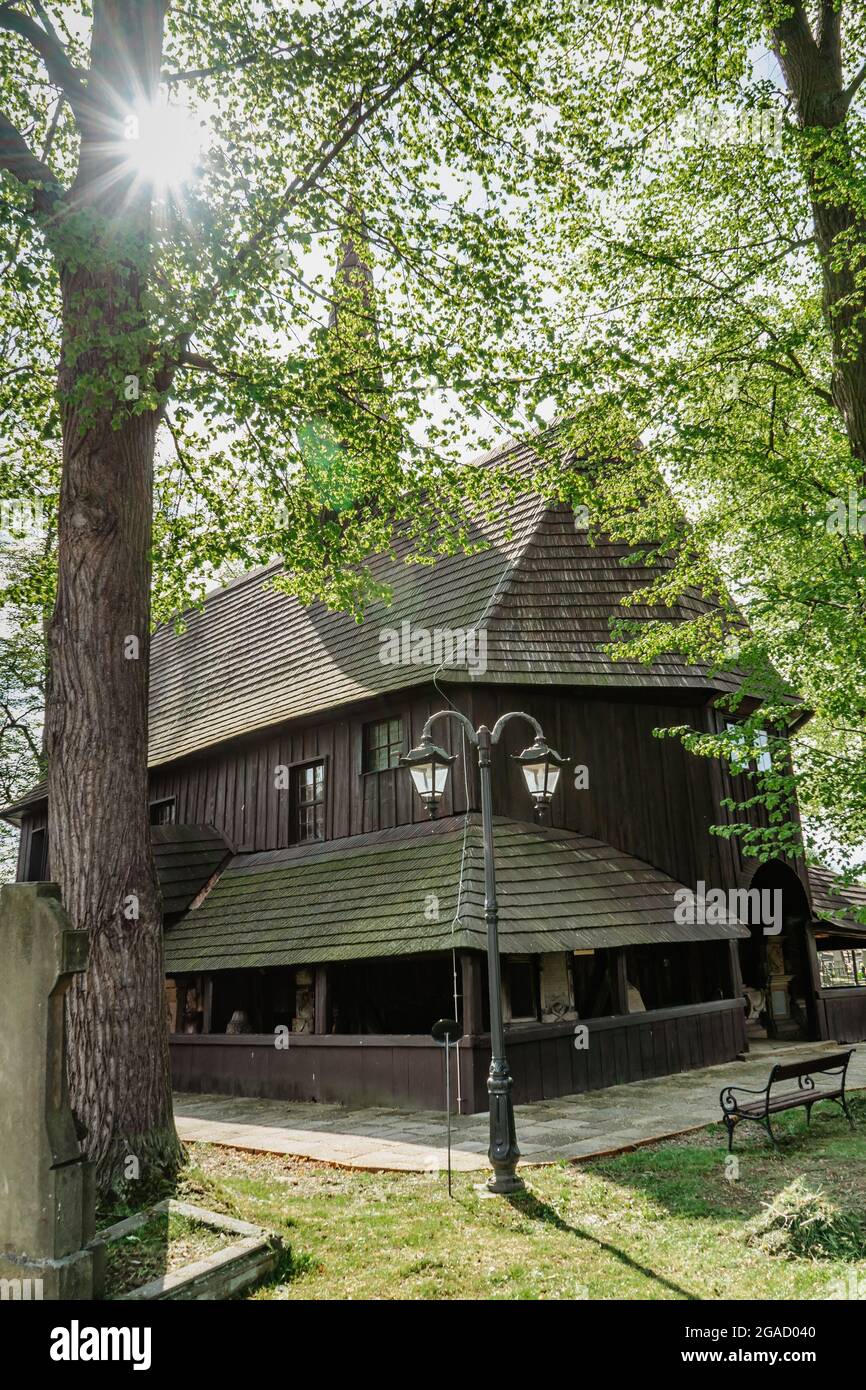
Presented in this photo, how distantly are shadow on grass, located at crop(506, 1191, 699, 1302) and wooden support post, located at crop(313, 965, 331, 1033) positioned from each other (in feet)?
20.6

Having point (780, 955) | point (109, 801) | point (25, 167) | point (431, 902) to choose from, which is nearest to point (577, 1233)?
point (109, 801)

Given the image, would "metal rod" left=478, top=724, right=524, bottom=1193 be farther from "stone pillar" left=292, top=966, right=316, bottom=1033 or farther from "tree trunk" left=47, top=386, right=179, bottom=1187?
"stone pillar" left=292, top=966, right=316, bottom=1033

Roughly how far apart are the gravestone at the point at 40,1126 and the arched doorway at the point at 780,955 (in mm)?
13404

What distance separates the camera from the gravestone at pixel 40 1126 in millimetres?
4281

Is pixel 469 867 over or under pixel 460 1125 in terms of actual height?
over

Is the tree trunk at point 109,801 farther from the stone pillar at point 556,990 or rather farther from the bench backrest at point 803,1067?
the stone pillar at point 556,990

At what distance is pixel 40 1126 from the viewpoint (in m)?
4.36

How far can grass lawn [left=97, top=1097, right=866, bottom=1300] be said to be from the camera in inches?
189

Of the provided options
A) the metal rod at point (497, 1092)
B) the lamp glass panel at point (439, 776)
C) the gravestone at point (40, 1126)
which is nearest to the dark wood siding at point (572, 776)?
the lamp glass panel at point (439, 776)

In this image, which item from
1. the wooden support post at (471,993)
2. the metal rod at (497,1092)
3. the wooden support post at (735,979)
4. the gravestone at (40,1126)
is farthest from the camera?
the wooden support post at (735,979)

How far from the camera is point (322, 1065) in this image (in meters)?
12.1

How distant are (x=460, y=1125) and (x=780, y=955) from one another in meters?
10.7

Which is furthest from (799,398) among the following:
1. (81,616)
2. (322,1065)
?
(322,1065)

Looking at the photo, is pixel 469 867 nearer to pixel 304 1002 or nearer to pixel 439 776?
pixel 439 776
